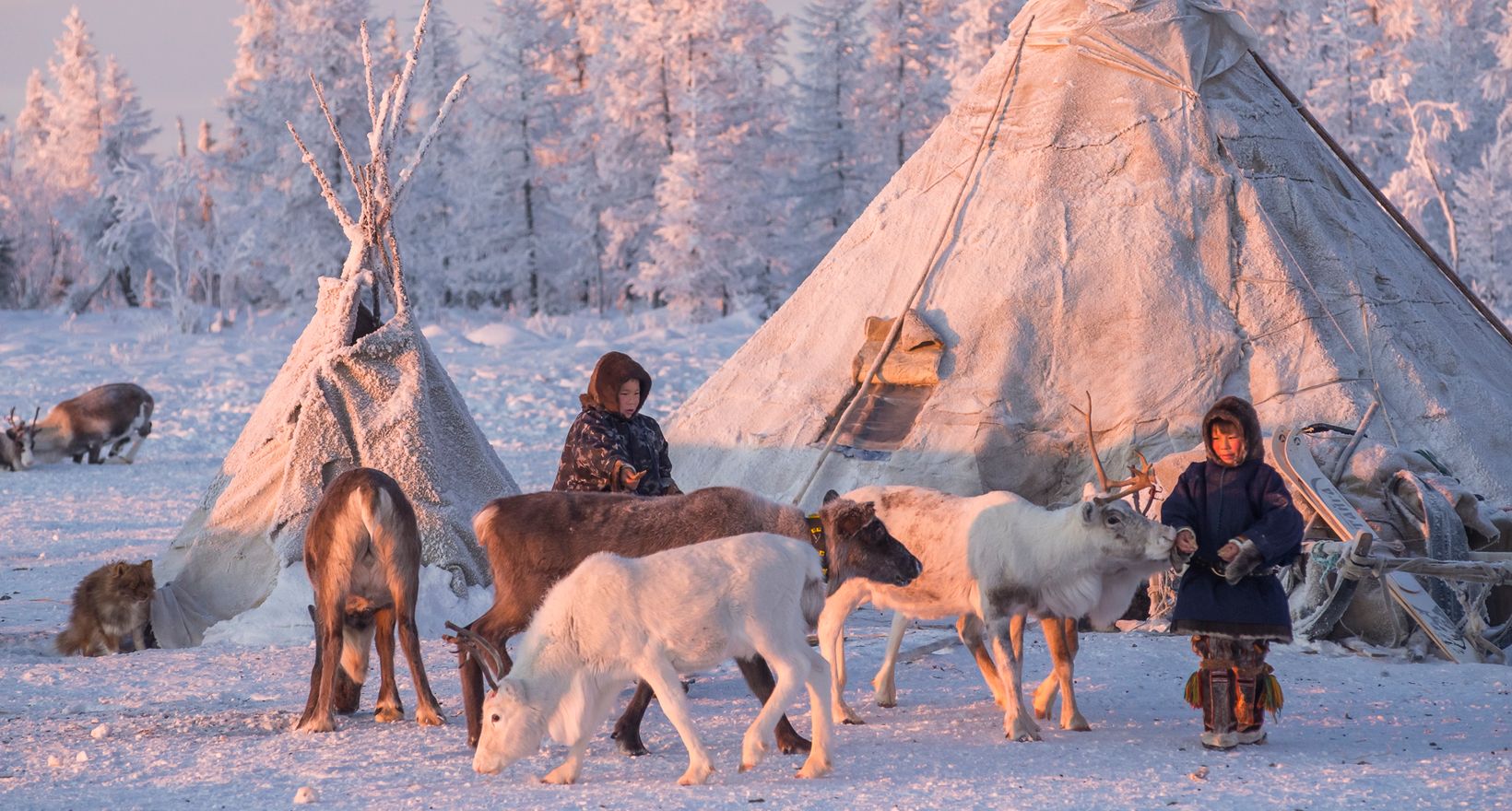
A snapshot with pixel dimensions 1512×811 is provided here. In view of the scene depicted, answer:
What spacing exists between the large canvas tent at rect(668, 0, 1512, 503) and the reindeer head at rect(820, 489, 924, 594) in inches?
156

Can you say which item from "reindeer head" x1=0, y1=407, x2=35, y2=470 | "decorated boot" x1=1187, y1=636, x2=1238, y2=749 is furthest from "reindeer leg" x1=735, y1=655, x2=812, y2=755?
"reindeer head" x1=0, y1=407, x2=35, y2=470

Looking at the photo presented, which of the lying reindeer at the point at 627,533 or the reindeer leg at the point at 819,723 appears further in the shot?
the lying reindeer at the point at 627,533

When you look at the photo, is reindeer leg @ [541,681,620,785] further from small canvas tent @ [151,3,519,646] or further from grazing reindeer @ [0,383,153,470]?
grazing reindeer @ [0,383,153,470]

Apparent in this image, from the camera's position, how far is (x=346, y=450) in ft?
32.8

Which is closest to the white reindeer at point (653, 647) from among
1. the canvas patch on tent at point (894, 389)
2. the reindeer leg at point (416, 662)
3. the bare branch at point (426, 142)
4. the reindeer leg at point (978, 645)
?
the reindeer leg at point (416, 662)

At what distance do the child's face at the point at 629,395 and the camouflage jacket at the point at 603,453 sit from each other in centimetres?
8

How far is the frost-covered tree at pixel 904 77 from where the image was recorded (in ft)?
149

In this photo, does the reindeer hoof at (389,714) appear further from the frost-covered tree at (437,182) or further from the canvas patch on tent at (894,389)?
the frost-covered tree at (437,182)

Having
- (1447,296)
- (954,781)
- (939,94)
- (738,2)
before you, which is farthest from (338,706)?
(939,94)

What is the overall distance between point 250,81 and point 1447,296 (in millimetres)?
44954

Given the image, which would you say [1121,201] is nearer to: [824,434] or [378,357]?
[824,434]

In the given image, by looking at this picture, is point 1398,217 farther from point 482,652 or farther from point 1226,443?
point 482,652

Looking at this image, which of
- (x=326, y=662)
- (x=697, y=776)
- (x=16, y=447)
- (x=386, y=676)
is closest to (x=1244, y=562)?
(x=697, y=776)

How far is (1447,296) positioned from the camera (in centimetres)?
1224
